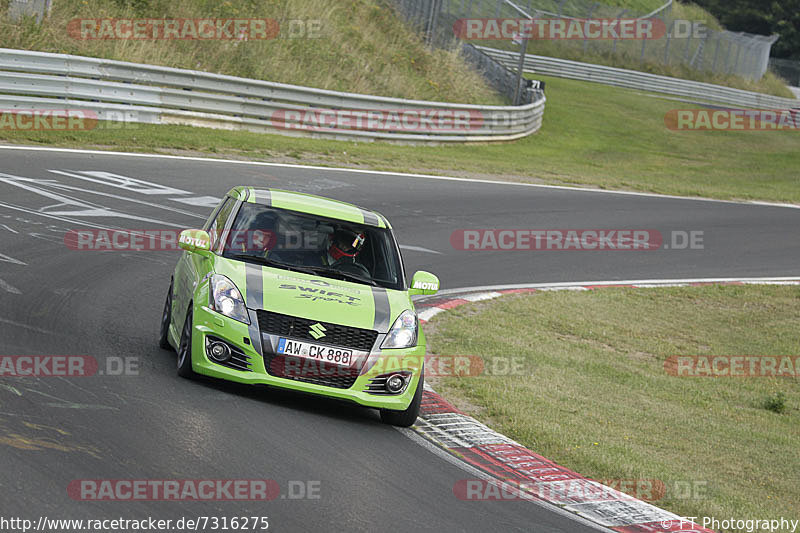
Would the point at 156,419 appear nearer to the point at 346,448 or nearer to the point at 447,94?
the point at 346,448

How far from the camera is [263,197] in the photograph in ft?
29.0

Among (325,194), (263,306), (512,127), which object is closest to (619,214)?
(325,194)

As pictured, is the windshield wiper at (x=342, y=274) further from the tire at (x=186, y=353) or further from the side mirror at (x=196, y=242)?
the tire at (x=186, y=353)

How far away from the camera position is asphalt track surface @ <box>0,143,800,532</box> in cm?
574

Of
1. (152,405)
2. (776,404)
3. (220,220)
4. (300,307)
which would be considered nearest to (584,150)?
(776,404)

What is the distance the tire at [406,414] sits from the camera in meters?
7.89

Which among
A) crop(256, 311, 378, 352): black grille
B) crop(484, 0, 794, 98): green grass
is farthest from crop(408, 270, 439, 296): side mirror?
crop(484, 0, 794, 98): green grass

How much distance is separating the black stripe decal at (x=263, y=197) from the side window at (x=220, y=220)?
22 centimetres

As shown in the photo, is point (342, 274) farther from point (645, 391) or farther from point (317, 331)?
point (645, 391)

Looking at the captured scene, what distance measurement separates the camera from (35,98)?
19156 millimetres

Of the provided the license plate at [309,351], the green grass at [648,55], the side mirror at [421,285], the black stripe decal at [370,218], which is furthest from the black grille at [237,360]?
the green grass at [648,55]

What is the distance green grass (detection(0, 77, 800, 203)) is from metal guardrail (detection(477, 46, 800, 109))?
312 centimetres

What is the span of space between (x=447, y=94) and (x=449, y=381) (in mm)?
27041

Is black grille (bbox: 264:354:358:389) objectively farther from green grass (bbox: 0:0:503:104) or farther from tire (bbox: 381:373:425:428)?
green grass (bbox: 0:0:503:104)
